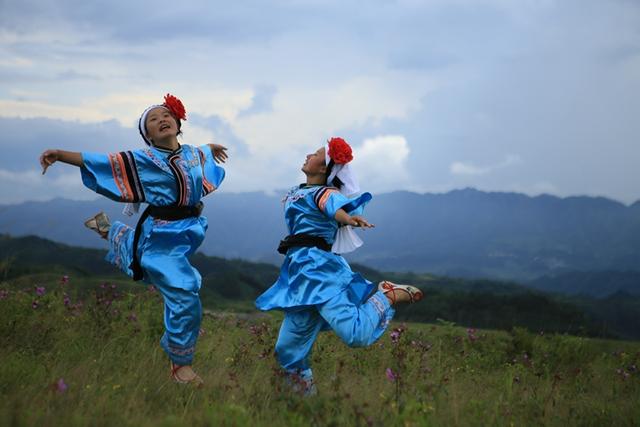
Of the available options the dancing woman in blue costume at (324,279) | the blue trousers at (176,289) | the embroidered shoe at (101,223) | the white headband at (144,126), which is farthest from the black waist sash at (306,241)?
the embroidered shoe at (101,223)

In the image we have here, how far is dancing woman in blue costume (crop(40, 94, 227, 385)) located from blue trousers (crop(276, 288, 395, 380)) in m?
0.78

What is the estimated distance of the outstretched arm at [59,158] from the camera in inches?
196

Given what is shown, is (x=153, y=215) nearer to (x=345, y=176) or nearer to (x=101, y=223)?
(x=101, y=223)

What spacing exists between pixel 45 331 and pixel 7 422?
128 inches

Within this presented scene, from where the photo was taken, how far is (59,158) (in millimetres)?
5148

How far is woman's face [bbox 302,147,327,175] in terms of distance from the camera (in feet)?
18.8

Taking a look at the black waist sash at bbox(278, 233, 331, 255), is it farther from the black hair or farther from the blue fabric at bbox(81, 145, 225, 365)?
the blue fabric at bbox(81, 145, 225, 365)

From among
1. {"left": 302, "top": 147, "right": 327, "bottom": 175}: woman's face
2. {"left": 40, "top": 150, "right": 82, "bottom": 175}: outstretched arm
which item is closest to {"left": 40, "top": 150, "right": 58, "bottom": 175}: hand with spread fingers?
{"left": 40, "top": 150, "right": 82, "bottom": 175}: outstretched arm

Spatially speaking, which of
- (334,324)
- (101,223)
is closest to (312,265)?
(334,324)

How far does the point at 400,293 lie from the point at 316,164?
138 centimetres

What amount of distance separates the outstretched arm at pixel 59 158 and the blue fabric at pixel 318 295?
6.03 ft

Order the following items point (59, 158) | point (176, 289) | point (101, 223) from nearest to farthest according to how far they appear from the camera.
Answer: point (59, 158) → point (176, 289) → point (101, 223)

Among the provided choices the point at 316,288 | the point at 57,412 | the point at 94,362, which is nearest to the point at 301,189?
the point at 316,288

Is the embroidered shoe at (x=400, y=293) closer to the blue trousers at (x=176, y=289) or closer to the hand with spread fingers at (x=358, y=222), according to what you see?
the hand with spread fingers at (x=358, y=222)
